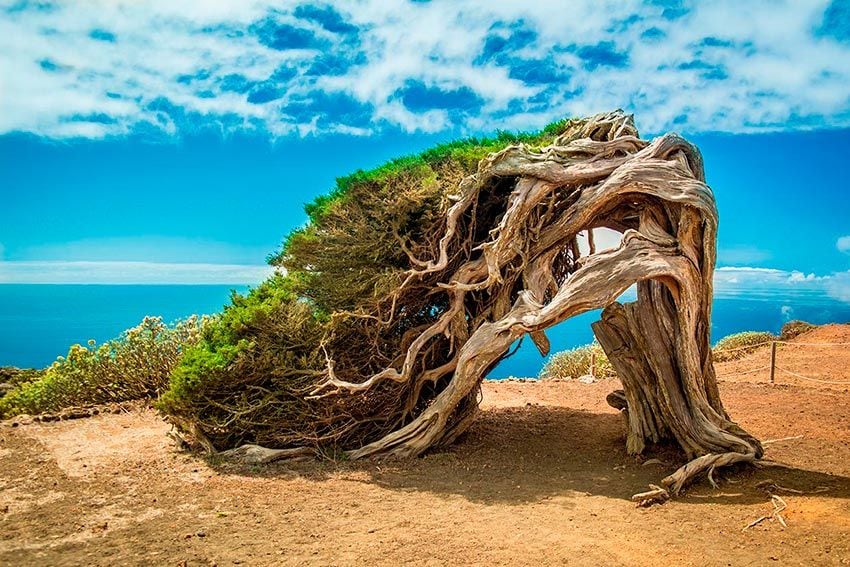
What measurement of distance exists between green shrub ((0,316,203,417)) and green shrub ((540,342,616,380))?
1037 centimetres

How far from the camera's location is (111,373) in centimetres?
1291

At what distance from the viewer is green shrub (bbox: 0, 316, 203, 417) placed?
12430mm

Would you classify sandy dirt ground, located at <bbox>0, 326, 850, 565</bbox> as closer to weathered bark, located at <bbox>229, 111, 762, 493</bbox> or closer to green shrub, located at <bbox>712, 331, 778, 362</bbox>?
weathered bark, located at <bbox>229, 111, 762, 493</bbox>

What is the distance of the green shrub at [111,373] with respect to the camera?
40.8 feet

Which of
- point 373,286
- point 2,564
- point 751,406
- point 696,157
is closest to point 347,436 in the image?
point 373,286

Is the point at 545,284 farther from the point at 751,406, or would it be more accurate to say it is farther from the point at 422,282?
the point at 751,406

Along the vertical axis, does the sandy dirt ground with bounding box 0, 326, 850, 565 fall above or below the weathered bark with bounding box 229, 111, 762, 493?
below

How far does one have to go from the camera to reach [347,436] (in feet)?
29.6

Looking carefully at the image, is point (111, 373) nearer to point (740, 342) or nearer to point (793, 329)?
point (740, 342)

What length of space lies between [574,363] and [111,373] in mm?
13081

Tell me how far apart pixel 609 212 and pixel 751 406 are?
5.33 metres

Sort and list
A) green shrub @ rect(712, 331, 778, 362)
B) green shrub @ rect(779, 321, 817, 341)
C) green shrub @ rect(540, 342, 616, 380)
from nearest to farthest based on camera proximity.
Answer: green shrub @ rect(540, 342, 616, 380)
green shrub @ rect(712, 331, 778, 362)
green shrub @ rect(779, 321, 817, 341)

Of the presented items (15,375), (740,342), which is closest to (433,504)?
(15,375)

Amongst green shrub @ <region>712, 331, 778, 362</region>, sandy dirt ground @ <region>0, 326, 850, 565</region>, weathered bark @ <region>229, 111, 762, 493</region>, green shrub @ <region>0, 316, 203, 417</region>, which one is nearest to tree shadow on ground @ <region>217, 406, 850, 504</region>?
sandy dirt ground @ <region>0, 326, 850, 565</region>
